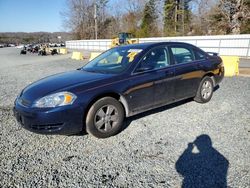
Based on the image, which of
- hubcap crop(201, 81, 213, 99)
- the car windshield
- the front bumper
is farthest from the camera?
hubcap crop(201, 81, 213, 99)

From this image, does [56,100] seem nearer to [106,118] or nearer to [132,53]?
[106,118]

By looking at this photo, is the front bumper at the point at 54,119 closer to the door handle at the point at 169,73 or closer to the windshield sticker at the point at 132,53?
the windshield sticker at the point at 132,53

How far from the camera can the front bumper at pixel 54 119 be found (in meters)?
3.31

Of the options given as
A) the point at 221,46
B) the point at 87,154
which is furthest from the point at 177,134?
→ the point at 221,46

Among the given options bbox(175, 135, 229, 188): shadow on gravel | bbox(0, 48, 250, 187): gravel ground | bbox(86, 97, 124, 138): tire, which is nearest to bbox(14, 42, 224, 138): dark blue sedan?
bbox(86, 97, 124, 138): tire

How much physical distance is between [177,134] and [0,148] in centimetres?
284

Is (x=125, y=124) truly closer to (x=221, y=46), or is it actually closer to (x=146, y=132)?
(x=146, y=132)

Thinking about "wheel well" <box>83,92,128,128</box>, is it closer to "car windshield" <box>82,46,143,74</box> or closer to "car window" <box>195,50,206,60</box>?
"car windshield" <box>82,46,143,74</box>

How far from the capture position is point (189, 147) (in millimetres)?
3367

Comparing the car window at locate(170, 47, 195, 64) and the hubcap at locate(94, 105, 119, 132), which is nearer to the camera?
the hubcap at locate(94, 105, 119, 132)

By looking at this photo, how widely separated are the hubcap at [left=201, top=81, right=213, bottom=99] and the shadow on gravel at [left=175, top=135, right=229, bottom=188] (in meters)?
2.09

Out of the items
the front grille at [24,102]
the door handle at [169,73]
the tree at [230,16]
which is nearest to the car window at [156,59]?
the door handle at [169,73]

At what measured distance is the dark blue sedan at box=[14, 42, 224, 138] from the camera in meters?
3.39

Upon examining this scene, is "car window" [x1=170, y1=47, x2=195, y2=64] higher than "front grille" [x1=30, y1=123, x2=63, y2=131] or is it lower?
higher
